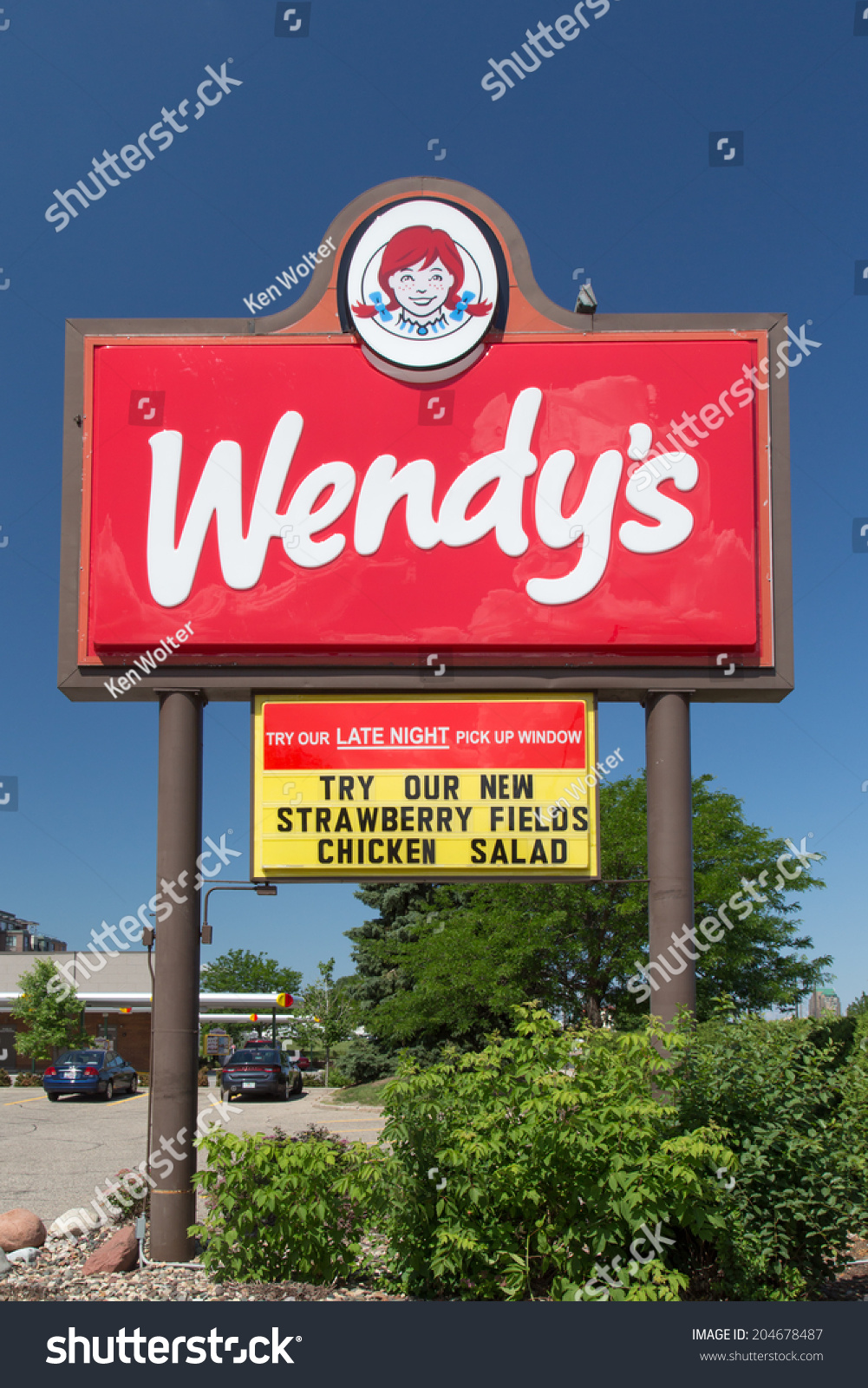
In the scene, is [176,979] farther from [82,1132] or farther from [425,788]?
[82,1132]

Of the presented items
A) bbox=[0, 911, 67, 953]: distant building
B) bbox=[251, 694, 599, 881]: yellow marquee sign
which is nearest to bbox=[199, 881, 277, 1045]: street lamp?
bbox=[251, 694, 599, 881]: yellow marquee sign

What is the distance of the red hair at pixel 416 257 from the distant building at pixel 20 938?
112365mm

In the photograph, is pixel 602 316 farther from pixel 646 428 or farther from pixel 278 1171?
pixel 278 1171

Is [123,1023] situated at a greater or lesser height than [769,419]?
lesser

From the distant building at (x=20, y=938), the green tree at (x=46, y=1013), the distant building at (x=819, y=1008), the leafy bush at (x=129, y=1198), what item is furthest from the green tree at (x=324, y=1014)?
the distant building at (x=20, y=938)

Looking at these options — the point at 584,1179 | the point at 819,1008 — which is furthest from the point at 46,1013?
the point at 584,1179

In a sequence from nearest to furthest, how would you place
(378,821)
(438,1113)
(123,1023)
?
(438,1113) < (378,821) < (123,1023)

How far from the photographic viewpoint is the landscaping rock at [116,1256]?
825cm

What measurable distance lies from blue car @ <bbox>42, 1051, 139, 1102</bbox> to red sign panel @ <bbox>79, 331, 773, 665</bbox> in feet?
74.9

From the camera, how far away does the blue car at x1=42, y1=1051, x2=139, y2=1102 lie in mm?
28531

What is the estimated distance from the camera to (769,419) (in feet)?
32.4

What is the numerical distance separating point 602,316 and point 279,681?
15.2 feet

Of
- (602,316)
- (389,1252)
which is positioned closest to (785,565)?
(602,316)

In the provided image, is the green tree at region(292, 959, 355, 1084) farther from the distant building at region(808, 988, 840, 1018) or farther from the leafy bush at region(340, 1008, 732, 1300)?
the leafy bush at region(340, 1008, 732, 1300)
